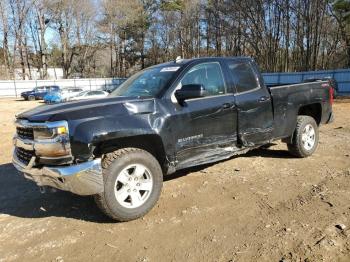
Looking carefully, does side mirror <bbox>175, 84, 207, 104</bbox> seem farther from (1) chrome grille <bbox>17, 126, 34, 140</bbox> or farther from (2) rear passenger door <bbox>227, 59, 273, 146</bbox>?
(1) chrome grille <bbox>17, 126, 34, 140</bbox>

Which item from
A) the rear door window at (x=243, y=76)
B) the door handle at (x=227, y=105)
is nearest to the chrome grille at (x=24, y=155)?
the door handle at (x=227, y=105)

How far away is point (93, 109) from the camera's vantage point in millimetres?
4297

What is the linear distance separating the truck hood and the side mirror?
0.37 meters

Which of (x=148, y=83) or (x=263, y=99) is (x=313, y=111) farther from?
(x=148, y=83)

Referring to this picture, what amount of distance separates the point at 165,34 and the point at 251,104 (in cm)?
5369

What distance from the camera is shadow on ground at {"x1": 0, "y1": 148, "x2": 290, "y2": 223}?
189 inches

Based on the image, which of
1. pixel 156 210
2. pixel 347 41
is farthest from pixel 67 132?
pixel 347 41

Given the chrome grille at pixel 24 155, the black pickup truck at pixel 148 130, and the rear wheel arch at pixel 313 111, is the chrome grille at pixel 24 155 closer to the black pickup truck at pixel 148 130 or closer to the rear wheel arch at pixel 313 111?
the black pickup truck at pixel 148 130

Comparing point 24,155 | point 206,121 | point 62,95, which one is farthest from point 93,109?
point 62,95

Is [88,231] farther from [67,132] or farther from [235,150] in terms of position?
[235,150]

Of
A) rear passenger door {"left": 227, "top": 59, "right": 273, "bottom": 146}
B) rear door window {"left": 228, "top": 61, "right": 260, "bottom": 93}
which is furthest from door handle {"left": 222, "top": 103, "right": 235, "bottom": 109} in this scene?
rear door window {"left": 228, "top": 61, "right": 260, "bottom": 93}

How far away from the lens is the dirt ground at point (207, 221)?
370 cm

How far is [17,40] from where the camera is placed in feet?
184

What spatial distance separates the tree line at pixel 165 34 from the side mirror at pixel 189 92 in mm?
31595
